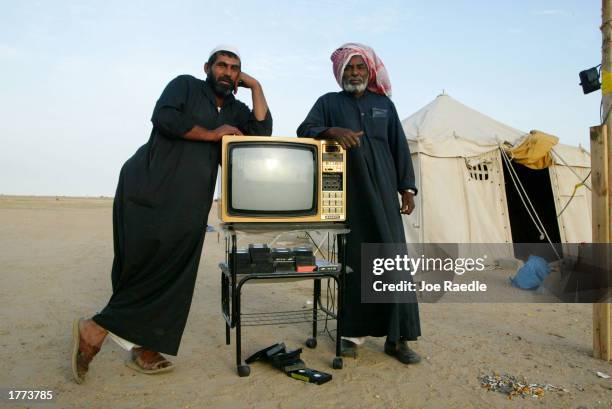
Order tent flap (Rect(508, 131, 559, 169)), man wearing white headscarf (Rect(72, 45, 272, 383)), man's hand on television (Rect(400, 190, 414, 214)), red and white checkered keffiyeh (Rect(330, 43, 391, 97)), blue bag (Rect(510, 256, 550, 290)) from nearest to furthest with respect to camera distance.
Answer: man wearing white headscarf (Rect(72, 45, 272, 383)) → red and white checkered keffiyeh (Rect(330, 43, 391, 97)) → man's hand on television (Rect(400, 190, 414, 214)) → blue bag (Rect(510, 256, 550, 290)) → tent flap (Rect(508, 131, 559, 169))

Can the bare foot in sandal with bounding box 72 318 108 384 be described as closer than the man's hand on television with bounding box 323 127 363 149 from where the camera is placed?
Yes

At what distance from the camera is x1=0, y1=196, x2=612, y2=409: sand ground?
256cm

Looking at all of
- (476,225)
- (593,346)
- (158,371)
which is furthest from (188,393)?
(476,225)

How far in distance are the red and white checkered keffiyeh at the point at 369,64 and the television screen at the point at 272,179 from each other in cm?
76

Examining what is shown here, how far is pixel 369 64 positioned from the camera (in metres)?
3.27

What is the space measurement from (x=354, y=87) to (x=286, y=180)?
873 mm

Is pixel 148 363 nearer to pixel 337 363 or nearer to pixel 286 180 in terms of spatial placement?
pixel 337 363

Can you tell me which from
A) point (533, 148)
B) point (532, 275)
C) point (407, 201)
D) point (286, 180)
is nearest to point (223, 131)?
point (286, 180)

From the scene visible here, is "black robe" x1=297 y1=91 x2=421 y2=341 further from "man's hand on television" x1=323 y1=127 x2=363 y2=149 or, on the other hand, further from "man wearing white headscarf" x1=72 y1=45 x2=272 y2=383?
"man wearing white headscarf" x1=72 y1=45 x2=272 y2=383

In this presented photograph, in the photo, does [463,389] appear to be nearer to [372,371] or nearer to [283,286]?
[372,371]

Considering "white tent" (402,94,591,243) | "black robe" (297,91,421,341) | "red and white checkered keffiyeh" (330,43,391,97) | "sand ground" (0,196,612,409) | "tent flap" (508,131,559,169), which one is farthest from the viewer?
"tent flap" (508,131,559,169)

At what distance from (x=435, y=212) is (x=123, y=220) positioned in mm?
5218

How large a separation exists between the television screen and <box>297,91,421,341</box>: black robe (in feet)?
0.88

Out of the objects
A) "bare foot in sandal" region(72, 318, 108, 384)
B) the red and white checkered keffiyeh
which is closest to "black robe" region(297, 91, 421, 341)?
the red and white checkered keffiyeh
